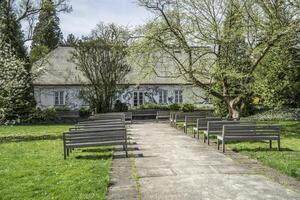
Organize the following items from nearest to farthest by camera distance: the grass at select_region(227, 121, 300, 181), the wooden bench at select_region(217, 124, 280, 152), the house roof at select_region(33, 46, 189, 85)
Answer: the grass at select_region(227, 121, 300, 181) < the wooden bench at select_region(217, 124, 280, 152) < the house roof at select_region(33, 46, 189, 85)

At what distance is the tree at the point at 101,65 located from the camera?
35031 mm

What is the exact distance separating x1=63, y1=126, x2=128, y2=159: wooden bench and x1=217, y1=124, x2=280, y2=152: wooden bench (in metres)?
3.46

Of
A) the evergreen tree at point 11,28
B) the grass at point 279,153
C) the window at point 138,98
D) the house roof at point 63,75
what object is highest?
the evergreen tree at point 11,28

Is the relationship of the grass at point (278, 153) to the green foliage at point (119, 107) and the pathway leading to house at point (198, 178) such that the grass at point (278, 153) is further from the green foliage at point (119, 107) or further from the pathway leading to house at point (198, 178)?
the green foliage at point (119, 107)

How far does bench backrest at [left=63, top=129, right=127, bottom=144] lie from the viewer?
14.0 meters

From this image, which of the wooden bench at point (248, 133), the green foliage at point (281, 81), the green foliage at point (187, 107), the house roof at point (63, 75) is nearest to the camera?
the wooden bench at point (248, 133)

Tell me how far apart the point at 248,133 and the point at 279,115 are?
19021 millimetres

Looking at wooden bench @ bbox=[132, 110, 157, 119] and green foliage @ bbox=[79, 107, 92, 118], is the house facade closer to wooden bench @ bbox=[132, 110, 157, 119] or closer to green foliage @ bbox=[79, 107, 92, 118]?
green foliage @ bbox=[79, 107, 92, 118]

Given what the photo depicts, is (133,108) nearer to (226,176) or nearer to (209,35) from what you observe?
(209,35)

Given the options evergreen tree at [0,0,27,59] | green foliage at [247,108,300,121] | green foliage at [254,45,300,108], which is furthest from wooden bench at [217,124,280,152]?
evergreen tree at [0,0,27,59]

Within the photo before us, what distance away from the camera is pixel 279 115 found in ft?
108

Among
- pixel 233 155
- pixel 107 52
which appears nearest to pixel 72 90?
pixel 107 52

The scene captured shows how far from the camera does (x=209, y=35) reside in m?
22.8

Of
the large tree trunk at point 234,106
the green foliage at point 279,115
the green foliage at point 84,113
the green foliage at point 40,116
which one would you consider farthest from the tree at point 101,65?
the large tree trunk at point 234,106
